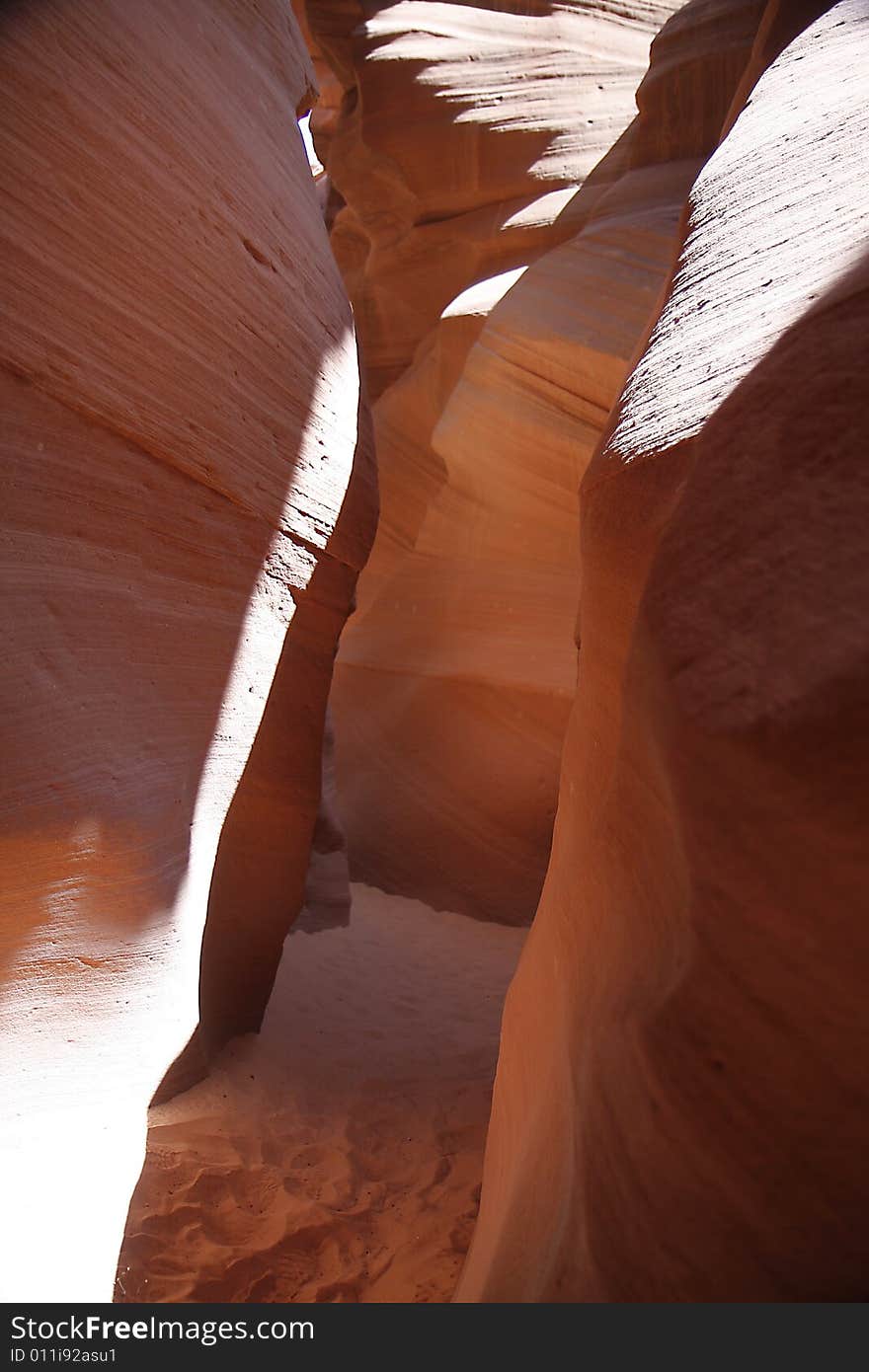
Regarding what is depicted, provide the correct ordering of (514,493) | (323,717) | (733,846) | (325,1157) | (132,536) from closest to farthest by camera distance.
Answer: (733,846) < (132,536) < (325,1157) < (323,717) < (514,493)

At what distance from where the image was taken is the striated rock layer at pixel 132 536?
110 inches

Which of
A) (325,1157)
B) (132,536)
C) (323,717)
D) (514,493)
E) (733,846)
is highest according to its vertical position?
(514,493)

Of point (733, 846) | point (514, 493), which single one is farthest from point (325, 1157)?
point (514, 493)

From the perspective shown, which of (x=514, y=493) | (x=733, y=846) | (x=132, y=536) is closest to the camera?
(x=733, y=846)

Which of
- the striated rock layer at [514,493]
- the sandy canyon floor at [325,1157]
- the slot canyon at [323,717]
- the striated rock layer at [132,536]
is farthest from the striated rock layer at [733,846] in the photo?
the striated rock layer at [514,493]

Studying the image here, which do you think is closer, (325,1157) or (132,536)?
(132,536)

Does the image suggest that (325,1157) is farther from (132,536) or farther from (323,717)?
(132,536)

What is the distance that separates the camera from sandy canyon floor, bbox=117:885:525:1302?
10.1 ft

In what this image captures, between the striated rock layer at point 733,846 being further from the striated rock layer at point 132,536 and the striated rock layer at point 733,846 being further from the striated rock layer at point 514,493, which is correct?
the striated rock layer at point 514,493

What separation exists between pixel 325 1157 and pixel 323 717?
6.12 ft

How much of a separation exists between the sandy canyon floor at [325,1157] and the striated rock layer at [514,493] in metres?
2.05

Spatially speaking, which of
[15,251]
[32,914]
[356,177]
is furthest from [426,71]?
Result: [32,914]

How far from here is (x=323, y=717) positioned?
177 inches

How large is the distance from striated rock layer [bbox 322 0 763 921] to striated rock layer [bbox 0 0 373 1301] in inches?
106
